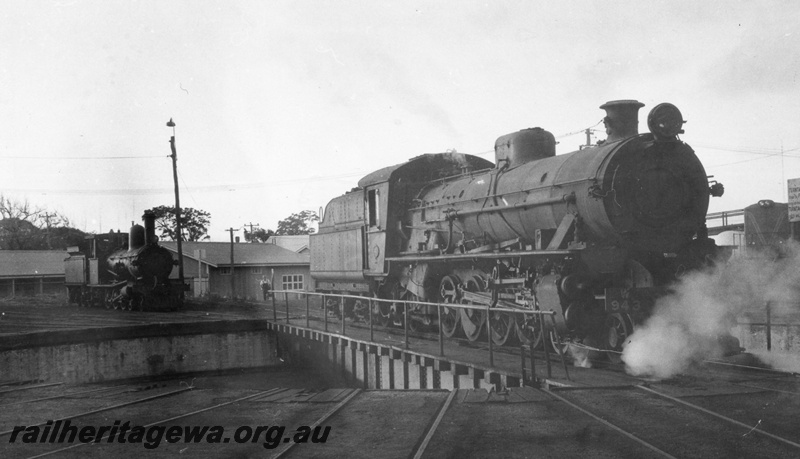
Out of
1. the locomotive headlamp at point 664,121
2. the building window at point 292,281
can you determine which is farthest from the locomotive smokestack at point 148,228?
the locomotive headlamp at point 664,121

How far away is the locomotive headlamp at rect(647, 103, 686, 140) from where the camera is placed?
9.97 meters

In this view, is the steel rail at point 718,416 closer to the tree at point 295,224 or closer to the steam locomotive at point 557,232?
the steam locomotive at point 557,232

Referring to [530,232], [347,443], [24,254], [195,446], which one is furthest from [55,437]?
[24,254]

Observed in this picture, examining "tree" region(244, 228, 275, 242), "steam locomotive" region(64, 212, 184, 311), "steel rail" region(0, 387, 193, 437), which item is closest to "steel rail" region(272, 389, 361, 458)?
"steel rail" region(0, 387, 193, 437)

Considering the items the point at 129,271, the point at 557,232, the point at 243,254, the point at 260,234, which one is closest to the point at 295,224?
the point at 260,234

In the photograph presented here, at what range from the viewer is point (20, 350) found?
16.3 m

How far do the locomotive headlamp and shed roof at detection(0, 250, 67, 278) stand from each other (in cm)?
4019

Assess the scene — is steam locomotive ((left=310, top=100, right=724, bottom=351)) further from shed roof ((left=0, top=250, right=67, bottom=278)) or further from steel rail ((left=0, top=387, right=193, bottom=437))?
shed roof ((left=0, top=250, right=67, bottom=278))

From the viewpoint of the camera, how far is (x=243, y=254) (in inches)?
1678

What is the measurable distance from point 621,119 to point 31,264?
41.1 meters

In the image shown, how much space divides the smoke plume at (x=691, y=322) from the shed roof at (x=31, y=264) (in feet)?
132

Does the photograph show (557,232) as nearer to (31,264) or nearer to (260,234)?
(31,264)

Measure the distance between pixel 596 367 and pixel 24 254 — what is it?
42.5 meters

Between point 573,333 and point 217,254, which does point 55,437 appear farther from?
point 217,254
